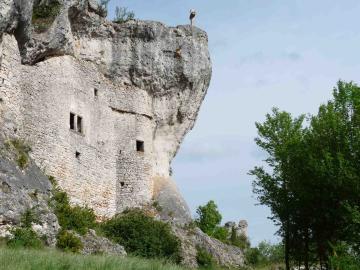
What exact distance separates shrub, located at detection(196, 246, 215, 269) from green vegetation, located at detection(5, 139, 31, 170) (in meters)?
9.74

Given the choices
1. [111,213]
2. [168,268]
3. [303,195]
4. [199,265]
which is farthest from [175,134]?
[168,268]

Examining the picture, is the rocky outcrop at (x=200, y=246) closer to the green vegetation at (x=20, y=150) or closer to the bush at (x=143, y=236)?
the bush at (x=143, y=236)

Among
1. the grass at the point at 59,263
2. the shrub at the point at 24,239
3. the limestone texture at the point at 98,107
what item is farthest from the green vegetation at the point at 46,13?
the grass at the point at 59,263

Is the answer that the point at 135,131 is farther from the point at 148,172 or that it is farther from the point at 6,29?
the point at 6,29

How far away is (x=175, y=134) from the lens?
35312 millimetres

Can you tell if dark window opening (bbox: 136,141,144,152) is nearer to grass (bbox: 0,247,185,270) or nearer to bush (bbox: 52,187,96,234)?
bush (bbox: 52,187,96,234)

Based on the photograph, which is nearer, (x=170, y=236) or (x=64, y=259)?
(x=64, y=259)

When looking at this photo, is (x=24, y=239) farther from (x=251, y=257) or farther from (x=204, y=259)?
(x=251, y=257)

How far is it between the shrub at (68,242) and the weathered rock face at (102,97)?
14.6 ft

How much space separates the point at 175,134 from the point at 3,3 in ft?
49.7

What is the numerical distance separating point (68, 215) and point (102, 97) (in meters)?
8.59

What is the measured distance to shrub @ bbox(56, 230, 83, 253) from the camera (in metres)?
21.1

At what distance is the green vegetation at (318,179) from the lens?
21859 mm

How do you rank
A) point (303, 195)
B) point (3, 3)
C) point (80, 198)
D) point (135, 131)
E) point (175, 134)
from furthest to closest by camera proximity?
1. point (175, 134)
2. point (135, 131)
3. point (80, 198)
4. point (303, 195)
5. point (3, 3)
